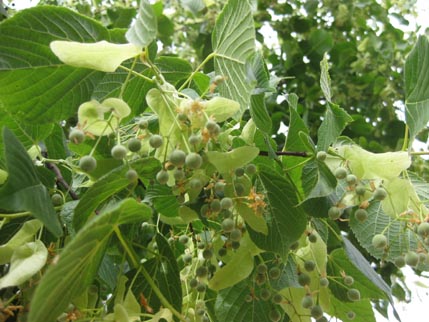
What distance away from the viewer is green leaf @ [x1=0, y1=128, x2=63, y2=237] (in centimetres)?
53

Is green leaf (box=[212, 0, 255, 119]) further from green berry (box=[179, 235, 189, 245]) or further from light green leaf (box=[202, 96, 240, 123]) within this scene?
green berry (box=[179, 235, 189, 245])

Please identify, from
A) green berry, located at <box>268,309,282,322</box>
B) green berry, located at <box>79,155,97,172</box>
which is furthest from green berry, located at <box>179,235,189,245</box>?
green berry, located at <box>79,155,97,172</box>

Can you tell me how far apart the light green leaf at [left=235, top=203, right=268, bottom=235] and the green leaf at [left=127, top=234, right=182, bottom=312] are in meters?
0.13

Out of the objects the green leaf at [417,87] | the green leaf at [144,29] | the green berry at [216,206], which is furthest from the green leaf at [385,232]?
the green leaf at [144,29]

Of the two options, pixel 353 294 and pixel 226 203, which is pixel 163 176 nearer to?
pixel 226 203

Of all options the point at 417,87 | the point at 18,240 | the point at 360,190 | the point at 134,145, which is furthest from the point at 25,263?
the point at 417,87

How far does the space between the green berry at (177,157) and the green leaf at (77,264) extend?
5 cm

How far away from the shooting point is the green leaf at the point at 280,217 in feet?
2.21

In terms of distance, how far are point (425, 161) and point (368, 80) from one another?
1.30 ft

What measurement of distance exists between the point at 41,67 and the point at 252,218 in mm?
294

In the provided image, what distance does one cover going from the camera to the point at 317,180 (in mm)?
676

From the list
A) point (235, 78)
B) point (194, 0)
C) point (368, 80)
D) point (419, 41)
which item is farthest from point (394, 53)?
point (235, 78)

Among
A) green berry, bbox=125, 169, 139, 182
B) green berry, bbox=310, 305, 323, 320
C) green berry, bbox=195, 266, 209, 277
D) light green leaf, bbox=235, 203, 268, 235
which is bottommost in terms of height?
green berry, bbox=310, 305, 323, 320

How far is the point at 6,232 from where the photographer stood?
0.69m
